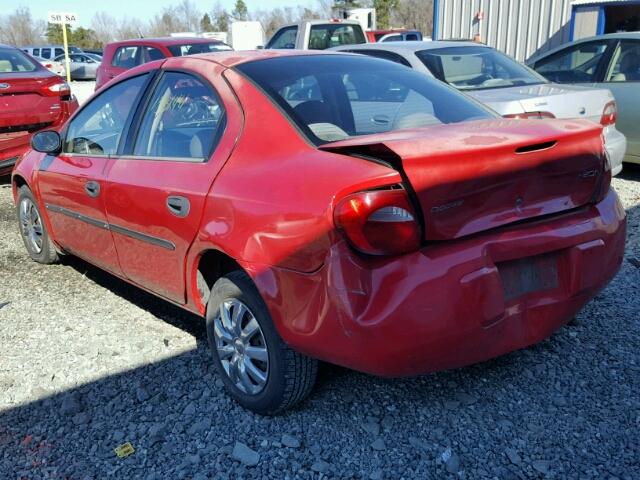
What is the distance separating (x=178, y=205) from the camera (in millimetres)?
3014

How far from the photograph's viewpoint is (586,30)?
49.6 ft

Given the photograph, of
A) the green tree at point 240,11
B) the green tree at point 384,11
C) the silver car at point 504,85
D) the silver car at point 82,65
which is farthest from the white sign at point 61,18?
the green tree at point 240,11

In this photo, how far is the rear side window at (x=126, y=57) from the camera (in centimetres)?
1162

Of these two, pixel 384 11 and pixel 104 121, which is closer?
pixel 104 121

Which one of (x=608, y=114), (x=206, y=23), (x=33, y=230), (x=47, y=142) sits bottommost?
(x=206, y=23)

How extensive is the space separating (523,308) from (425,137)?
78 cm

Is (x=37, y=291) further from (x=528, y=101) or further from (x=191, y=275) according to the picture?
(x=528, y=101)

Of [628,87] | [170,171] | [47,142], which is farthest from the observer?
[628,87]

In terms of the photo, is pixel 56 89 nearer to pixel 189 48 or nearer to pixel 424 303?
pixel 189 48

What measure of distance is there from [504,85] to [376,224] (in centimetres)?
454

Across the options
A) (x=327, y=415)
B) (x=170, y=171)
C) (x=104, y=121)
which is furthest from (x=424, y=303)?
(x=104, y=121)

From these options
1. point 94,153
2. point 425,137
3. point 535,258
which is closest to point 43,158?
point 94,153

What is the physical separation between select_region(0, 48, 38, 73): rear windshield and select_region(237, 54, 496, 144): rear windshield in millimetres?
5940

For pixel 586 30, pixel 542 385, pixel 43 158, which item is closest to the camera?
pixel 542 385
